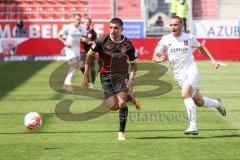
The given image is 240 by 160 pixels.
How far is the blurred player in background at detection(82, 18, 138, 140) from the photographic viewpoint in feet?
42.0

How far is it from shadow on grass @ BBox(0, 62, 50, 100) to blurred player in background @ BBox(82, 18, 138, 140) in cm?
750

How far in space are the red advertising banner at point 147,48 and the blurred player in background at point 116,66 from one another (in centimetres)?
2084

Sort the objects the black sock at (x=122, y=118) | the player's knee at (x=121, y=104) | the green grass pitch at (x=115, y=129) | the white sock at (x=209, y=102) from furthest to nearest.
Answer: the white sock at (x=209, y=102) → the player's knee at (x=121, y=104) → the black sock at (x=122, y=118) → the green grass pitch at (x=115, y=129)

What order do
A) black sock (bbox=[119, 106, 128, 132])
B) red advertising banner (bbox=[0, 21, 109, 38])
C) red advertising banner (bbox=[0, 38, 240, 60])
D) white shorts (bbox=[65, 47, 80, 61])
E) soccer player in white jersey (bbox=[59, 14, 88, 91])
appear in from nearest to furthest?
black sock (bbox=[119, 106, 128, 132]) → soccer player in white jersey (bbox=[59, 14, 88, 91]) → white shorts (bbox=[65, 47, 80, 61]) → red advertising banner (bbox=[0, 38, 240, 60]) → red advertising banner (bbox=[0, 21, 109, 38])

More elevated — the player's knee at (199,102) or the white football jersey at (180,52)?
the white football jersey at (180,52)

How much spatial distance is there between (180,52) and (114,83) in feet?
4.59

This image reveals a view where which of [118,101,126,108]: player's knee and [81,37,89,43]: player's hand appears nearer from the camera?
[118,101,126,108]: player's knee

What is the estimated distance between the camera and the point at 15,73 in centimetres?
2800

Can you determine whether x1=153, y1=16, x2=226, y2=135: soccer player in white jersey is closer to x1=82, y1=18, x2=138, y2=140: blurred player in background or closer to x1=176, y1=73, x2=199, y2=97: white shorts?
x1=176, y1=73, x2=199, y2=97: white shorts

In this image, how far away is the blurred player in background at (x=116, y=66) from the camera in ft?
42.0

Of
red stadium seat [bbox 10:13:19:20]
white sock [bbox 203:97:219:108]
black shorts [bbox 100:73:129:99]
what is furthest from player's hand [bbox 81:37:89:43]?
red stadium seat [bbox 10:13:19:20]

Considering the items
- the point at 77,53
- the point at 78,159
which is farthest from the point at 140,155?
the point at 77,53

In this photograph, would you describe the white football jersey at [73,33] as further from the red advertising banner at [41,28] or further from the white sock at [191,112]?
the red advertising banner at [41,28]

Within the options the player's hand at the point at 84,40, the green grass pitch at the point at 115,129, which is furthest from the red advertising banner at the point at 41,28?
the player's hand at the point at 84,40
